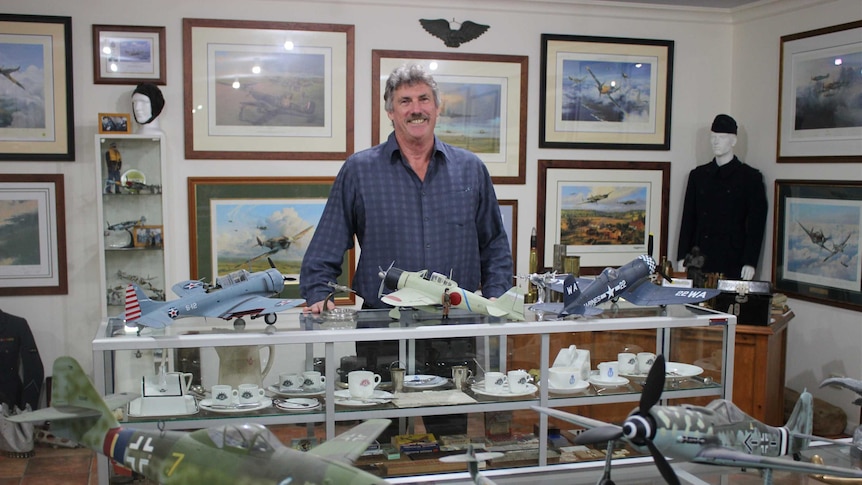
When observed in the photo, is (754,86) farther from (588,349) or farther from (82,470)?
(82,470)

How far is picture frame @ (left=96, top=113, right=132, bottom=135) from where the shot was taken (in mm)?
5254

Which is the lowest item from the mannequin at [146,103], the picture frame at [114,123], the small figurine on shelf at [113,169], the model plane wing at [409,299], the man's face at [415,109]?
the model plane wing at [409,299]

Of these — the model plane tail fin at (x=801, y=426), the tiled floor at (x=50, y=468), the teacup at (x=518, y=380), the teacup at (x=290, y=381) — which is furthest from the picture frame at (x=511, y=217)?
the model plane tail fin at (x=801, y=426)

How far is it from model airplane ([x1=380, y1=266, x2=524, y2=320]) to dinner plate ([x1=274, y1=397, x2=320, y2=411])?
47 cm

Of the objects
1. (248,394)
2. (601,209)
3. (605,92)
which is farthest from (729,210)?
(248,394)

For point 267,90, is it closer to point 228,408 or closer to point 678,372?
point 228,408

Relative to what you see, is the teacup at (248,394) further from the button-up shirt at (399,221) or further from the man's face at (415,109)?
the man's face at (415,109)

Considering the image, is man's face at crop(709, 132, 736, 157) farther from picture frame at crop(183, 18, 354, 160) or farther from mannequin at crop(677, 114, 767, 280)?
picture frame at crop(183, 18, 354, 160)

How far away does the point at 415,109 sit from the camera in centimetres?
327

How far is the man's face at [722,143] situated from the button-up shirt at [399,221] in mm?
3361

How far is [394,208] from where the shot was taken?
3350 millimetres

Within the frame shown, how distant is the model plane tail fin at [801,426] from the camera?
185cm

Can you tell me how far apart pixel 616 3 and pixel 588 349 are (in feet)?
13.8

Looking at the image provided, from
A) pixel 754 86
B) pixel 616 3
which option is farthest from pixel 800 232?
pixel 616 3
